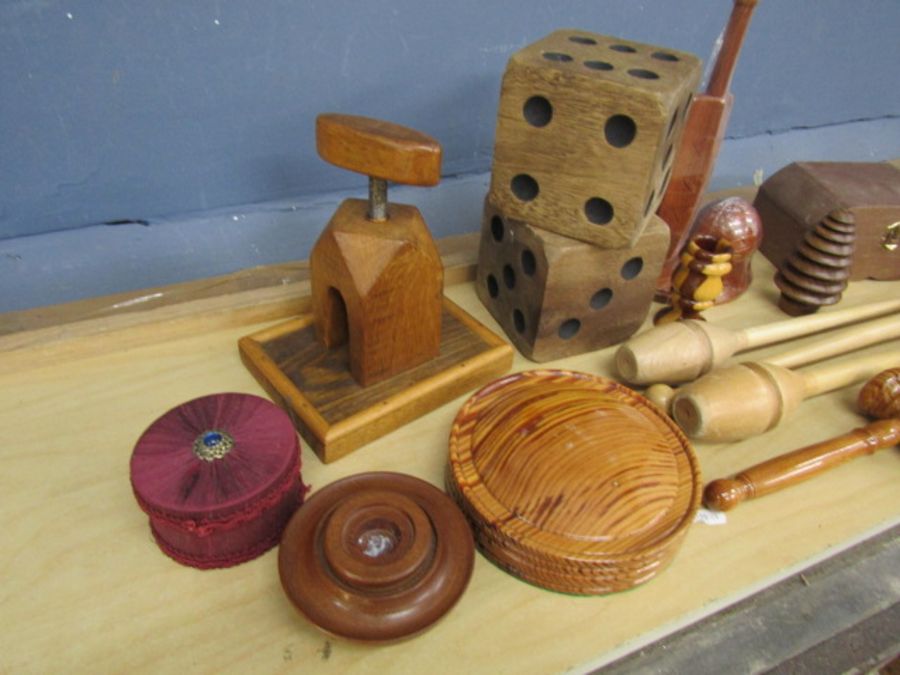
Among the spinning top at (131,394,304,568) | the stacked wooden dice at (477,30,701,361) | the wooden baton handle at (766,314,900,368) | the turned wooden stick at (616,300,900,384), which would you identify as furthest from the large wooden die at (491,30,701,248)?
the spinning top at (131,394,304,568)

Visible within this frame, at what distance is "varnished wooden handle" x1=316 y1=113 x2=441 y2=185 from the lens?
1.85 feet

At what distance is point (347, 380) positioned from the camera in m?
0.66

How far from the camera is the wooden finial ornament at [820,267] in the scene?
81cm

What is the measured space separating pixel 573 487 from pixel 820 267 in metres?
→ 0.49

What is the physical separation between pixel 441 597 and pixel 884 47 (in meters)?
1.33

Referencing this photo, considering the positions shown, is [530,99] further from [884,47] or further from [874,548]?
[884,47]

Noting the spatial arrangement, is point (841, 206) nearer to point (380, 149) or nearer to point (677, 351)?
point (677, 351)

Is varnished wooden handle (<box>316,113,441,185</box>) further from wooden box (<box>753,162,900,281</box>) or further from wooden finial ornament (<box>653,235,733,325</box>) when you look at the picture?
wooden box (<box>753,162,900,281</box>)

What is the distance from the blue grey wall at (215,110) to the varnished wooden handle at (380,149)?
267 mm

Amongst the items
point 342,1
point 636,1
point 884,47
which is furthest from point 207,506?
point 884,47

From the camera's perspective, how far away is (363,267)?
60 cm

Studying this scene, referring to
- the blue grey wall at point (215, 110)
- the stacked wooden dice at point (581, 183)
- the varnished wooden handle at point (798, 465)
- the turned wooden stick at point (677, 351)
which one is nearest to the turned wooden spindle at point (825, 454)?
the varnished wooden handle at point (798, 465)

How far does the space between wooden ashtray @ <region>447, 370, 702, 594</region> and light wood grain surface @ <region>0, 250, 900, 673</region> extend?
0.04 metres

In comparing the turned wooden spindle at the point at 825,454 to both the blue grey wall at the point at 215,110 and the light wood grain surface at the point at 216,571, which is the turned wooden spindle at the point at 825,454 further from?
the blue grey wall at the point at 215,110
